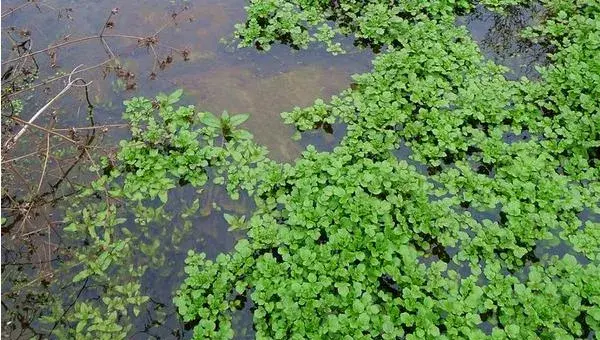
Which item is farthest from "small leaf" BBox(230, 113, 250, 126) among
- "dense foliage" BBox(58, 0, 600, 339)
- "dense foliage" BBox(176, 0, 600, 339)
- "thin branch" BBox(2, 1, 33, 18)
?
"thin branch" BBox(2, 1, 33, 18)

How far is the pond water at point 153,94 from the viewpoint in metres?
5.36

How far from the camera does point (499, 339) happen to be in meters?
4.65

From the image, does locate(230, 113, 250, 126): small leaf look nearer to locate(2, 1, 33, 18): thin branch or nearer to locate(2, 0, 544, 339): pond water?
locate(2, 0, 544, 339): pond water

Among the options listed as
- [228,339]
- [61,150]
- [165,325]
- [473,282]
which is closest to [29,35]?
[61,150]

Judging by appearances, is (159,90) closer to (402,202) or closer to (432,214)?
(402,202)

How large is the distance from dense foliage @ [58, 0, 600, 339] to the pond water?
221mm

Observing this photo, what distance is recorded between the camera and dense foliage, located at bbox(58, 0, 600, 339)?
4902 millimetres

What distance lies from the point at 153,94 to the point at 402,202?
3.78m

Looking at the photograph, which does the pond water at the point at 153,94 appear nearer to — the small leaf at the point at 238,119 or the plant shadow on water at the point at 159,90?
the plant shadow on water at the point at 159,90

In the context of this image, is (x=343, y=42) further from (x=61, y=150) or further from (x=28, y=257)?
(x=28, y=257)

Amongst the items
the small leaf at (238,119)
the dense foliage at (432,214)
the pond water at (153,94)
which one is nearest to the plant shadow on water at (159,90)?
the pond water at (153,94)

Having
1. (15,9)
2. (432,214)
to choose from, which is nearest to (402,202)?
(432,214)

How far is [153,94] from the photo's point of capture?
23.7ft

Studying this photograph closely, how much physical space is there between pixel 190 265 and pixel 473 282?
283cm
